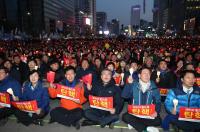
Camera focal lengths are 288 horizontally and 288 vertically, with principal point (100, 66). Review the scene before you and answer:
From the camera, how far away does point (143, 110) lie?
6.46 meters

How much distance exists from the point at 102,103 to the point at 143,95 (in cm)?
99

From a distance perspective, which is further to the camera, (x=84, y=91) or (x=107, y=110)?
(x=84, y=91)

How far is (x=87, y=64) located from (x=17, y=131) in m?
4.50

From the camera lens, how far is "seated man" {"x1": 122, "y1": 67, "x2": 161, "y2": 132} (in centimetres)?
671

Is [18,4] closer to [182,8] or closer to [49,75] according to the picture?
[182,8]

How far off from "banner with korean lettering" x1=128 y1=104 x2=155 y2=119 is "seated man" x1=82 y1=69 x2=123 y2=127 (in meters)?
0.59

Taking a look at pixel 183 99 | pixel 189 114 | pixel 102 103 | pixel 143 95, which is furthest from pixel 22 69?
pixel 189 114

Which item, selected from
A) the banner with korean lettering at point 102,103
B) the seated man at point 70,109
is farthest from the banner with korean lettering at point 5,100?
the banner with korean lettering at point 102,103

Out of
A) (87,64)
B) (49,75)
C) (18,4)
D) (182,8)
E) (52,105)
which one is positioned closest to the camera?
(49,75)

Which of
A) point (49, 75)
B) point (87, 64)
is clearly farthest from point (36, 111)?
point (87, 64)

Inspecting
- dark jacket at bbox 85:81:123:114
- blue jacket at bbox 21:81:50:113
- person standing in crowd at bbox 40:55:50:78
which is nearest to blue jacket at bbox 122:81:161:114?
dark jacket at bbox 85:81:123:114

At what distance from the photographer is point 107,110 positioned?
698 cm

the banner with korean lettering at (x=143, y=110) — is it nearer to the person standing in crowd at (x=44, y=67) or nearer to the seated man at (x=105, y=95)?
the seated man at (x=105, y=95)

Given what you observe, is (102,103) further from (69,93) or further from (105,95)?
(69,93)
